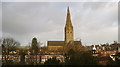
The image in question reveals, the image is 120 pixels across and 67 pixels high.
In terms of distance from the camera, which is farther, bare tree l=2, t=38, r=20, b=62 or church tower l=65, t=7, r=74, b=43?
church tower l=65, t=7, r=74, b=43

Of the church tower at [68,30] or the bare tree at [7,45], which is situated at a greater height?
the church tower at [68,30]

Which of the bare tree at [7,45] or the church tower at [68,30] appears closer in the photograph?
the bare tree at [7,45]

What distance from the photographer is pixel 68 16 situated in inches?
4894

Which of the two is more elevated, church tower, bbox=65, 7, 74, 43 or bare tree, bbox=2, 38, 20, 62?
church tower, bbox=65, 7, 74, 43

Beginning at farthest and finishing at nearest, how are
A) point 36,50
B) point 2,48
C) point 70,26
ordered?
point 70,26
point 36,50
point 2,48

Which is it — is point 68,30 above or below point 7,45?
above

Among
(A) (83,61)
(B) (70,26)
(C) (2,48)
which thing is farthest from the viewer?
(B) (70,26)

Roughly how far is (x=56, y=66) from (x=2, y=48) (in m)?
26.3

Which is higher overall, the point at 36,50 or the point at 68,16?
the point at 68,16

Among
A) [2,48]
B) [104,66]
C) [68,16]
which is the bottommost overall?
[104,66]

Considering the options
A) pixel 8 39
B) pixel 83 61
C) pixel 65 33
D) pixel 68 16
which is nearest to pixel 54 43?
pixel 65 33

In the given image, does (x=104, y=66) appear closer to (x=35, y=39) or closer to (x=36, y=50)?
(x=36, y=50)

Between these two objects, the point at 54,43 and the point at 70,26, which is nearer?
the point at 70,26

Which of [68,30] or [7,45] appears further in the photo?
[68,30]
